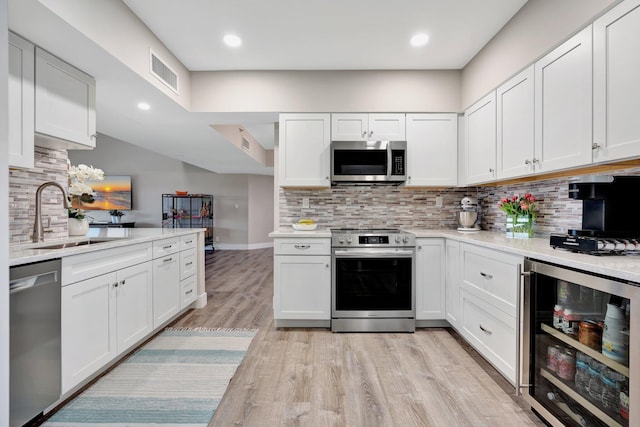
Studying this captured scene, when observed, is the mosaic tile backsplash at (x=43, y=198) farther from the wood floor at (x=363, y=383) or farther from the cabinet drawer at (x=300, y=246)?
the cabinet drawer at (x=300, y=246)

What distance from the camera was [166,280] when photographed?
2707 millimetres

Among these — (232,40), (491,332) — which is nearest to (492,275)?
(491,332)

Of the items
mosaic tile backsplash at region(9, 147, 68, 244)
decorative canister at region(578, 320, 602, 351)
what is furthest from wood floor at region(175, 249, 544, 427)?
mosaic tile backsplash at region(9, 147, 68, 244)

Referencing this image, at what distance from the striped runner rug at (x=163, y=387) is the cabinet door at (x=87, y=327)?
15cm

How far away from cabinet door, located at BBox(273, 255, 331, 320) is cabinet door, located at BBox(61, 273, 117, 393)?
1.29 meters

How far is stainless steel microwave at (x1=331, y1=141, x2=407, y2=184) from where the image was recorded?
301 cm

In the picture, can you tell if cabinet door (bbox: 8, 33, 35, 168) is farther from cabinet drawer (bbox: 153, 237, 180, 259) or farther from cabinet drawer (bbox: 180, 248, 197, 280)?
cabinet drawer (bbox: 180, 248, 197, 280)

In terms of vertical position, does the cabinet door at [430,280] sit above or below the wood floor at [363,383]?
above

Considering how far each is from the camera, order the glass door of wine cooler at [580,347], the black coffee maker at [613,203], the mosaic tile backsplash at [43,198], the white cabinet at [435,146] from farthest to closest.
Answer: the white cabinet at [435,146] < the mosaic tile backsplash at [43,198] < the black coffee maker at [613,203] < the glass door of wine cooler at [580,347]

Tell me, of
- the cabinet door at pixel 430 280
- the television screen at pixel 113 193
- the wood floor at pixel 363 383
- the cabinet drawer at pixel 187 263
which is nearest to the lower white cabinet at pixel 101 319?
the cabinet drawer at pixel 187 263

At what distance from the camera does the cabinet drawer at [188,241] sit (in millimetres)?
3057

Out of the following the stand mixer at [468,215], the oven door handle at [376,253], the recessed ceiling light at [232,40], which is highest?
the recessed ceiling light at [232,40]

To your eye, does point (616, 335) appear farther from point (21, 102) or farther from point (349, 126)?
point (21, 102)

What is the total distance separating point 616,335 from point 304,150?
2.57 meters
